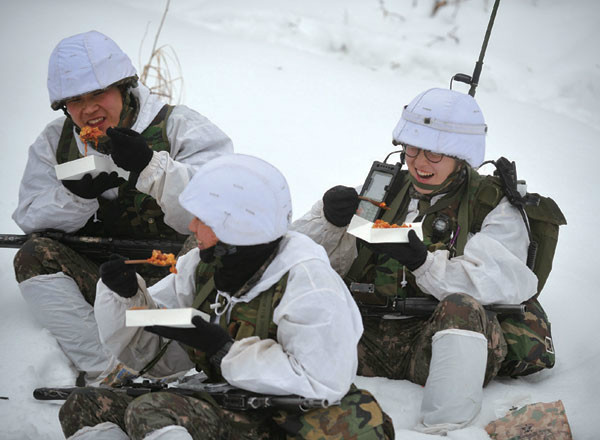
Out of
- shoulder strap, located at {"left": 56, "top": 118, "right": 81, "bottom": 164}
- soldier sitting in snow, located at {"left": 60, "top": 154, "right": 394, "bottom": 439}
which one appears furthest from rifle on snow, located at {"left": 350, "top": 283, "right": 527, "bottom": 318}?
shoulder strap, located at {"left": 56, "top": 118, "right": 81, "bottom": 164}

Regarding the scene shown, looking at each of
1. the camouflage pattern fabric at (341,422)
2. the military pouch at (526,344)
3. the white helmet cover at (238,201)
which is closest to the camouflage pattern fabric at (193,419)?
the camouflage pattern fabric at (341,422)

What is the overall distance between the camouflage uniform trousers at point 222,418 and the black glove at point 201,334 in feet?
0.63

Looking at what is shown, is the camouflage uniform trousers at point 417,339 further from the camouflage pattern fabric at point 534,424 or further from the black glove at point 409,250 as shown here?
the camouflage pattern fabric at point 534,424

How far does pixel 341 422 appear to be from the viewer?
2.31 metres

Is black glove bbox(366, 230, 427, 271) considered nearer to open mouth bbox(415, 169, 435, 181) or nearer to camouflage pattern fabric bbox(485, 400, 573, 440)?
open mouth bbox(415, 169, 435, 181)

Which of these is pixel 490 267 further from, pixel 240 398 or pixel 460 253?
pixel 240 398

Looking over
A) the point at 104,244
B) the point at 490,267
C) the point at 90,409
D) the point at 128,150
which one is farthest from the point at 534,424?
the point at 104,244

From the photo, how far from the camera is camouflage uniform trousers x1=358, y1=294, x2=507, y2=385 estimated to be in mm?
2938

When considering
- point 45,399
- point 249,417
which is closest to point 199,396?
point 249,417

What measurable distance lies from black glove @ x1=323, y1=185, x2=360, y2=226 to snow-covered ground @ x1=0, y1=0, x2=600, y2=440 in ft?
2.55

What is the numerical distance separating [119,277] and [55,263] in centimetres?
114

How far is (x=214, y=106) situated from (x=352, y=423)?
466cm

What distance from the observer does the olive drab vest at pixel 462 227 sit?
3.28 m

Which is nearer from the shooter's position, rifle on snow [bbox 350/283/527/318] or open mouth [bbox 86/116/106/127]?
rifle on snow [bbox 350/283/527/318]
